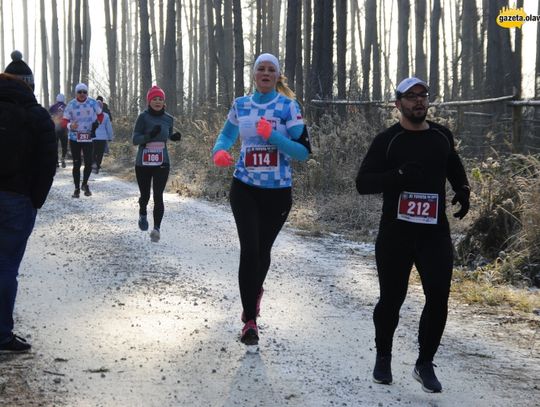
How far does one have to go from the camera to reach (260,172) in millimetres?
5172

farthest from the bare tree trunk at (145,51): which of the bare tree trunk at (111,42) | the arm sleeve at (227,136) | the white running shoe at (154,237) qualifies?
the arm sleeve at (227,136)

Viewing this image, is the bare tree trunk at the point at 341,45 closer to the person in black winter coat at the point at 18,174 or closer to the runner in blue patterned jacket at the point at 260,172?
the runner in blue patterned jacket at the point at 260,172

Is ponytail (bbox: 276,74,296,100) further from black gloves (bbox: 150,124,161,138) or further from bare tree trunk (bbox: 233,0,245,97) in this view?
bare tree trunk (bbox: 233,0,245,97)

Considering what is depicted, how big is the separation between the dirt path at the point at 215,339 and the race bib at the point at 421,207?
100 centimetres

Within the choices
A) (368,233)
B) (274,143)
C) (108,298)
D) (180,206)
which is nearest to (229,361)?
(274,143)

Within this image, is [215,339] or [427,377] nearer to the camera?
[427,377]

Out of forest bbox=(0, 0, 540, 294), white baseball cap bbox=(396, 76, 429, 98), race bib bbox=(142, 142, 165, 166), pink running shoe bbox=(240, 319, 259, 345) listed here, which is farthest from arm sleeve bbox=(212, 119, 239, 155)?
race bib bbox=(142, 142, 165, 166)

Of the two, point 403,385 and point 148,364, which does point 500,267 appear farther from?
point 148,364

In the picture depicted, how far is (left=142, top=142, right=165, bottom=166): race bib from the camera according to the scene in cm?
958

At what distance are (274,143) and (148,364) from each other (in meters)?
1.64

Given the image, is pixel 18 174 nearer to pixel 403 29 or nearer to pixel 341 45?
pixel 341 45

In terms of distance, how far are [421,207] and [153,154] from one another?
5822 mm

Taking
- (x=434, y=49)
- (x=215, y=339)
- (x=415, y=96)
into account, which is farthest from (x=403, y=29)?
(x=415, y=96)

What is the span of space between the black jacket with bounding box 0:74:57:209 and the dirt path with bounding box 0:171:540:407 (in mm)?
1046
